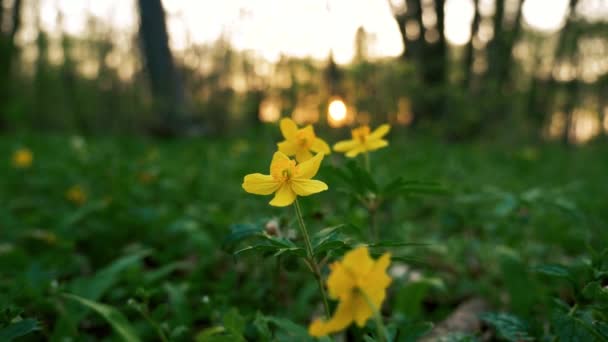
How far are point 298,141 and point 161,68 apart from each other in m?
7.94

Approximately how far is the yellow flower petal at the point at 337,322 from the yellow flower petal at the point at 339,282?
0.07 feet

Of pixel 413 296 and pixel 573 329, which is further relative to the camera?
pixel 413 296

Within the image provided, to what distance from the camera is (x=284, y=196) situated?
99 cm

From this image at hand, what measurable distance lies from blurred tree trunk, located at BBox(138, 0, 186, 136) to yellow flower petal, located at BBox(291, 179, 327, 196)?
8.03 meters

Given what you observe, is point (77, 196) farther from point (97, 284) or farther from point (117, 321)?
point (117, 321)

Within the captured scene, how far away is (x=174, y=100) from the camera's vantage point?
28.2ft

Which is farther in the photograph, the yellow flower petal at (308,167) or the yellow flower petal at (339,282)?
the yellow flower petal at (308,167)

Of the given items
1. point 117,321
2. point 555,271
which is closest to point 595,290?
point 555,271

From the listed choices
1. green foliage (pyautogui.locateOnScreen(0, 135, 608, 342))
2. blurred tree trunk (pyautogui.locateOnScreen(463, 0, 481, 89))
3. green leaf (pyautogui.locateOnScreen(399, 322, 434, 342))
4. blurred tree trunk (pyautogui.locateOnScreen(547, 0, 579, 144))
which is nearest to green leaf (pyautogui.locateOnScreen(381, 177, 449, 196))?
green foliage (pyautogui.locateOnScreen(0, 135, 608, 342))

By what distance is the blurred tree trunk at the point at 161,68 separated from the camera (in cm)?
824

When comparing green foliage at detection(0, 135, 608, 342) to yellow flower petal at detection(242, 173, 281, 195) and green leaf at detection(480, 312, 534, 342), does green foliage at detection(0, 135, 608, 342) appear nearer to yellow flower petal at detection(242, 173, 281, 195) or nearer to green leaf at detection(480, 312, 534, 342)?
green leaf at detection(480, 312, 534, 342)

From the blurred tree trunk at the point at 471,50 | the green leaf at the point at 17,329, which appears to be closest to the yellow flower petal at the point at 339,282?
the green leaf at the point at 17,329

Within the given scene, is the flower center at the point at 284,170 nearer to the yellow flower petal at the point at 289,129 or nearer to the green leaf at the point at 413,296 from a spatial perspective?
the yellow flower petal at the point at 289,129

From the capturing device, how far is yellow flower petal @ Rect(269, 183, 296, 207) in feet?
3.18
